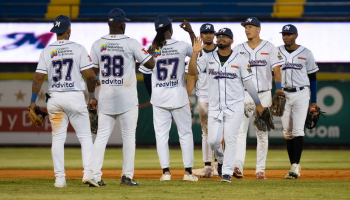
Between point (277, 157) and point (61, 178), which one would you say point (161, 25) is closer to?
point (61, 178)

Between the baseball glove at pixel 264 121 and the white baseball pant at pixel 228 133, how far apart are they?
2.06 feet

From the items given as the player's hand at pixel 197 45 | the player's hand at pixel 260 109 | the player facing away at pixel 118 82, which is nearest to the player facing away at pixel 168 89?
the player's hand at pixel 197 45

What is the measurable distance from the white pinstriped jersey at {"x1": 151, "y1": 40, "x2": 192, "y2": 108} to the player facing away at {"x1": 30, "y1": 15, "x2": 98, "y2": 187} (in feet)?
3.64

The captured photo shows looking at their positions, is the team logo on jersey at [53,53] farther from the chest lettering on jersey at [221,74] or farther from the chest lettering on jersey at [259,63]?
the chest lettering on jersey at [259,63]

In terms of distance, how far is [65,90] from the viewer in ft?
23.7

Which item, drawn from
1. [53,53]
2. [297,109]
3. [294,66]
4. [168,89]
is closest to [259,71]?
[294,66]

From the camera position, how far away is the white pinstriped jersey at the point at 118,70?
747 centimetres

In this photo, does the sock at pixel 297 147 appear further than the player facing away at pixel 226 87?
Yes

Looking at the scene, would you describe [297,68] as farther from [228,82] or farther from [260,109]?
[228,82]

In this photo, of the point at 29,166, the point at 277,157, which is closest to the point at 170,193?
the point at 29,166

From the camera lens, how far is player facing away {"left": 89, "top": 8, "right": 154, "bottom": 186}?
24.5 ft

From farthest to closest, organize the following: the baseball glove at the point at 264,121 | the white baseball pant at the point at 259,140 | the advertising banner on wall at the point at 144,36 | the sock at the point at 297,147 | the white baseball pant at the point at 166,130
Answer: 1. the advertising banner on wall at the point at 144,36
2. the sock at the point at 297,147
3. the white baseball pant at the point at 259,140
4. the baseball glove at the point at 264,121
5. the white baseball pant at the point at 166,130

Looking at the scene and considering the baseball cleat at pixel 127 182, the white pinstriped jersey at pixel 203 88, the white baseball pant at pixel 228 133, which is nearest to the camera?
the baseball cleat at pixel 127 182

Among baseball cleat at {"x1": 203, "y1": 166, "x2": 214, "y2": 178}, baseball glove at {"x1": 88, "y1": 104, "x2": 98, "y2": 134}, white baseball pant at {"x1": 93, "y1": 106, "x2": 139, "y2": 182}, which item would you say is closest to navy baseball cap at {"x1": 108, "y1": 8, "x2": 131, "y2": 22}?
white baseball pant at {"x1": 93, "y1": 106, "x2": 139, "y2": 182}
